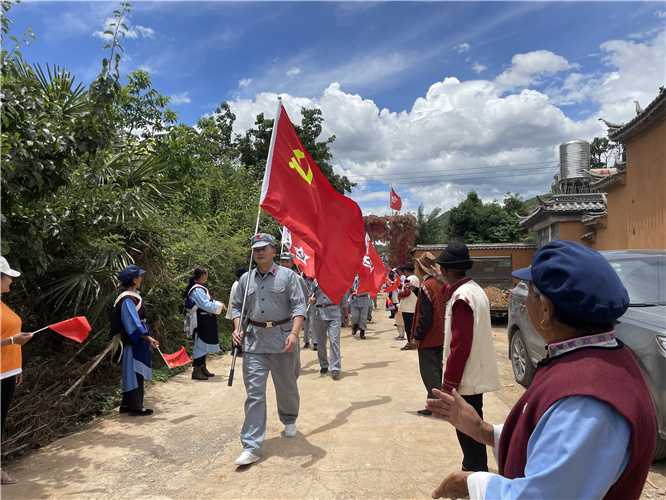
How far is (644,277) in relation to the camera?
4699 millimetres

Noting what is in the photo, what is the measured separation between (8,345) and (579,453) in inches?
161

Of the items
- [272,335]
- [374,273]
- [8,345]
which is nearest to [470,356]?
[272,335]

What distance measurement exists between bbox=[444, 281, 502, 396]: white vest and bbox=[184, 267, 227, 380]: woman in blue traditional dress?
15.2ft

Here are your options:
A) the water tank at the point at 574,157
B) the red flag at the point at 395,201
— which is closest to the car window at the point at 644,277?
the water tank at the point at 574,157

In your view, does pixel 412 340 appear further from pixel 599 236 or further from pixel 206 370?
pixel 599 236

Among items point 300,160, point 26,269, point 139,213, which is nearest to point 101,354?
point 26,269

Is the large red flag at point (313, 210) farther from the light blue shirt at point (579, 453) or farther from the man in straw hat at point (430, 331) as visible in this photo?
the light blue shirt at point (579, 453)

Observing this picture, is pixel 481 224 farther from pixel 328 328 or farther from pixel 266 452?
pixel 266 452

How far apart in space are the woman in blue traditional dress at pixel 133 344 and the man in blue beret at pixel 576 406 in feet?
15.6

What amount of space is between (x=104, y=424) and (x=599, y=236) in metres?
13.7

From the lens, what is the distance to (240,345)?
4270 mm

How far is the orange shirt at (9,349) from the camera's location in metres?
3.48

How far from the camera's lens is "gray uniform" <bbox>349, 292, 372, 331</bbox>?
1170cm

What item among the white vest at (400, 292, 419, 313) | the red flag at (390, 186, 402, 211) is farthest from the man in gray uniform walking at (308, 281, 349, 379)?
the red flag at (390, 186, 402, 211)
